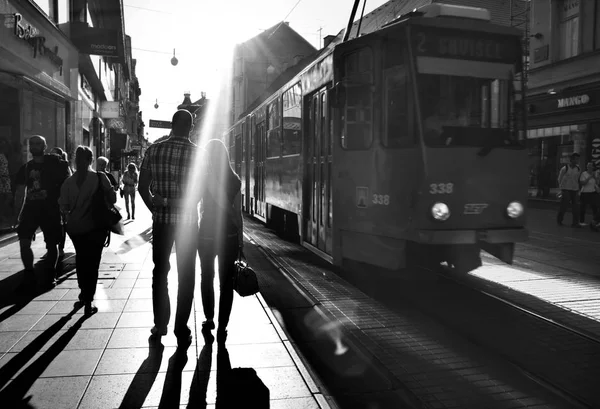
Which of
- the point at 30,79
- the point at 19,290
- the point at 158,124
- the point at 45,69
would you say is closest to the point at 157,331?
the point at 19,290

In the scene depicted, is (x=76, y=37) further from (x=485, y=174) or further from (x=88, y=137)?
(x=485, y=174)

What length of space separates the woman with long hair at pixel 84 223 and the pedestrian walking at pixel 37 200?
3.78ft

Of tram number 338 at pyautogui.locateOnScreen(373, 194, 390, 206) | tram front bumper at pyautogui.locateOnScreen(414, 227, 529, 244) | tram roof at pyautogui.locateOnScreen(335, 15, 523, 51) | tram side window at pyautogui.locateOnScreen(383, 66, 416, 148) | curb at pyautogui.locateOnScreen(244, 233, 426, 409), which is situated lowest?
curb at pyautogui.locateOnScreen(244, 233, 426, 409)

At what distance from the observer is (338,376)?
14.0 ft

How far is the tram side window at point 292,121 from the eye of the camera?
9406mm

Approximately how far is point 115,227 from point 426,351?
3592 millimetres

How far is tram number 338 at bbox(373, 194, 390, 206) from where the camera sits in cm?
685

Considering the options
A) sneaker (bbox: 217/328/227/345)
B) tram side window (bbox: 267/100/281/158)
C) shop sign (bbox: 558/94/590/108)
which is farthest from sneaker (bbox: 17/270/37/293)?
shop sign (bbox: 558/94/590/108)

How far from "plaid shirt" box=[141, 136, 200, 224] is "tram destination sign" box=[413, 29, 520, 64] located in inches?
131

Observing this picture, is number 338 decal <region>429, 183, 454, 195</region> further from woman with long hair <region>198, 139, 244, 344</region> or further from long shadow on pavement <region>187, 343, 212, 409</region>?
long shadow on pavement <region>187, 343, 212, 409</region>

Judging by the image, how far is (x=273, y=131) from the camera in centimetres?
1165

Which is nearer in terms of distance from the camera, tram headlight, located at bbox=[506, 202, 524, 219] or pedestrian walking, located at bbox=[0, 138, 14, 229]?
tram headlight, located at bbox=[506, 202, 524, 219]

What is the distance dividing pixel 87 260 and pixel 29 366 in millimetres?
1730

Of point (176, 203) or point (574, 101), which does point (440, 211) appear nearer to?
point (176, 203)
